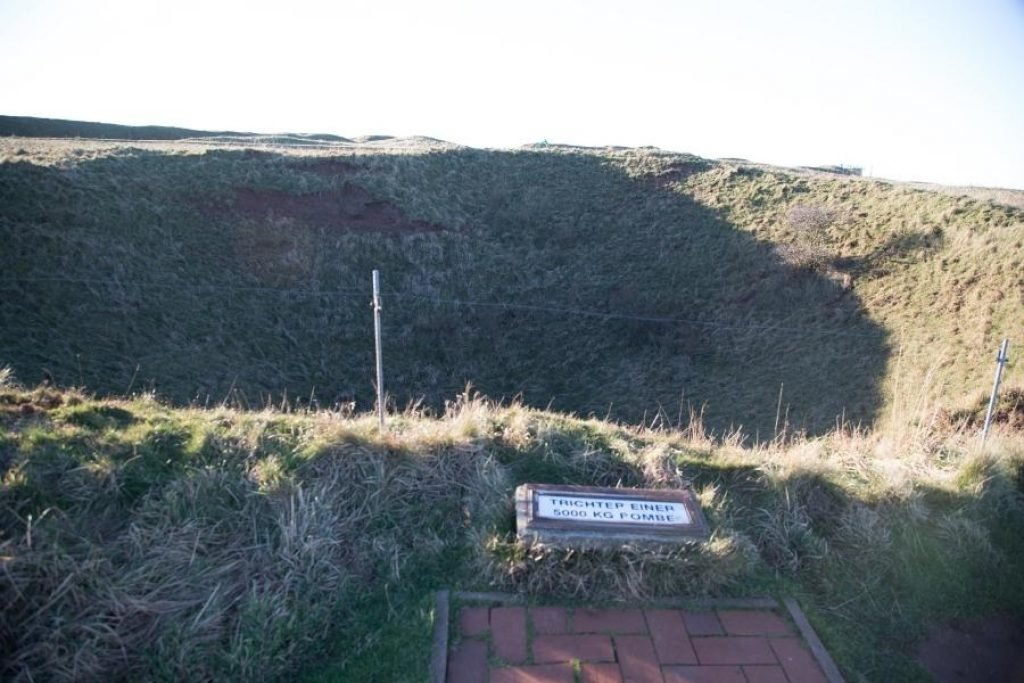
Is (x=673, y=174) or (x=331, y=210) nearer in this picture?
(x=331, y=210)

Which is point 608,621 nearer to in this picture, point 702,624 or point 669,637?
point 669,637

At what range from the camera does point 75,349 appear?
9.47 meters

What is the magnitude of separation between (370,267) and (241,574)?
478 inches

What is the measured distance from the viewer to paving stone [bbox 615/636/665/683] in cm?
241

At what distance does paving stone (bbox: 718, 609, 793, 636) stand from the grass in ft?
0.45

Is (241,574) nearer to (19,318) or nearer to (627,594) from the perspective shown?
(627,594)

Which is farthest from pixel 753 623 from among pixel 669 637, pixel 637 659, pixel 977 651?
pixel 977 651

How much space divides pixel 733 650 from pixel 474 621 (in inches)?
43.6

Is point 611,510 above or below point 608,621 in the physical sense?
above

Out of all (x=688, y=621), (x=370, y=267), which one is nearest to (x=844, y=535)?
(x=688, y=621)

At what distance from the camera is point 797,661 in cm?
256

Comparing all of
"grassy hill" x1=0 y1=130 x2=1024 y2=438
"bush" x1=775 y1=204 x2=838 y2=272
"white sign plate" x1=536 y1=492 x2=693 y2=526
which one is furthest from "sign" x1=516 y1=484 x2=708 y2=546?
"bush" x1=775 y1=204 x2=838 y2=272

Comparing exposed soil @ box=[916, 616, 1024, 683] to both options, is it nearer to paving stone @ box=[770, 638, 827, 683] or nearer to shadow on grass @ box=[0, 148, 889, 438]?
paving stone @ box=[770, 638, 827, 683]

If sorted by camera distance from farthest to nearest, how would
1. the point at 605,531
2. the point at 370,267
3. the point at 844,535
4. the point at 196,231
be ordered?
the point at 370,267
the point at 196,231
the point at 844,535
the point at 605,531
